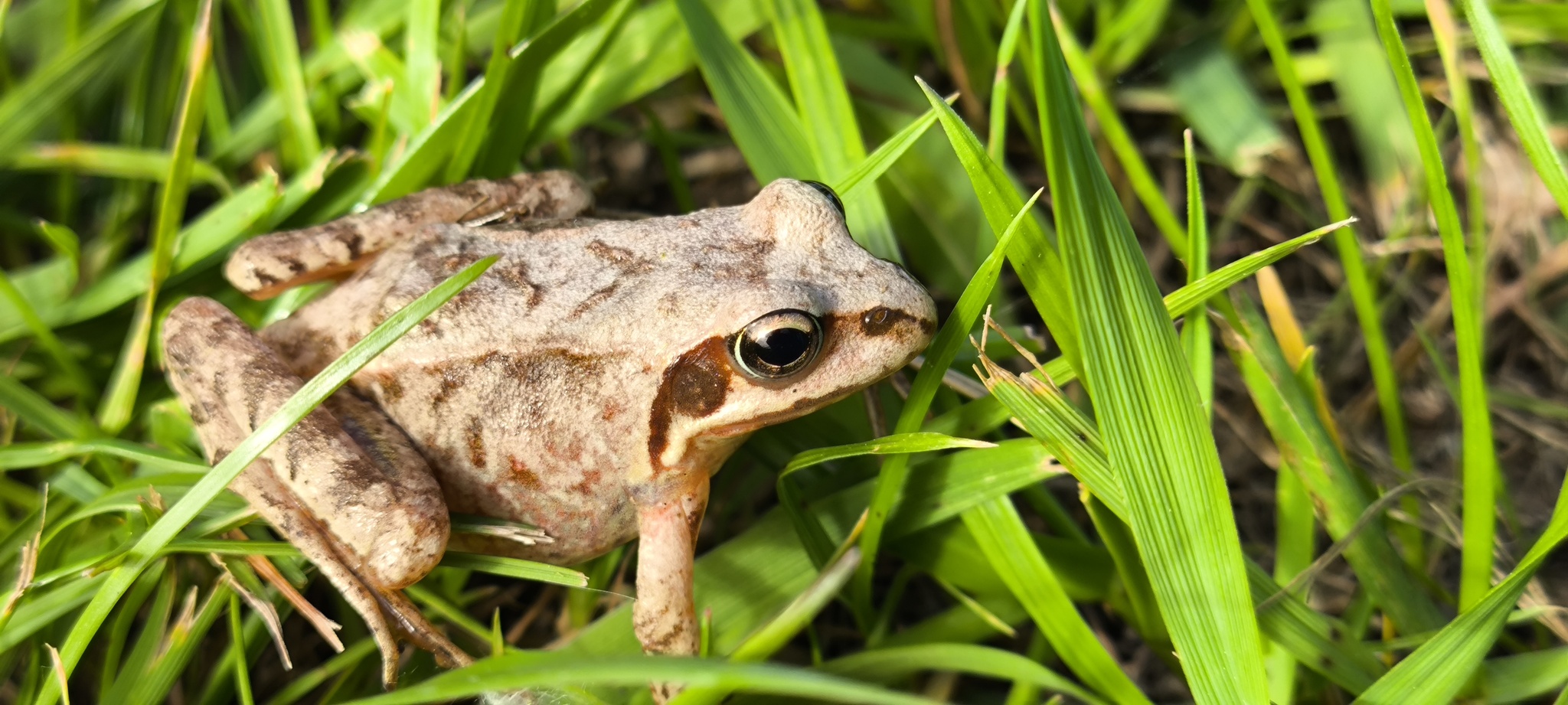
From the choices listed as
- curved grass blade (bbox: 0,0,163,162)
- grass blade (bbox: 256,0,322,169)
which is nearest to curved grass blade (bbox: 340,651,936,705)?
→ grass blade (bbox: 256,0,322,169)

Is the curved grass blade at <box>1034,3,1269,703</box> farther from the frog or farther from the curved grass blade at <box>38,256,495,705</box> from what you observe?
the curved grass blade at <box>38,256,495,705</box>

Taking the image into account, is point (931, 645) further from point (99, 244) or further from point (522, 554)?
point (99, 244)

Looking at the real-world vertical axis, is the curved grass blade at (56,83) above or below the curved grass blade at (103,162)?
above

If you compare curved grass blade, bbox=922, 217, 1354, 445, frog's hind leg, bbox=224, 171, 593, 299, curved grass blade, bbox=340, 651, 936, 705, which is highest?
frog's hind leg, bbox=224, 171, 593, 299

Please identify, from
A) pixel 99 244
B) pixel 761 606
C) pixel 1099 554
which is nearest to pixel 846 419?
pixel 761 606

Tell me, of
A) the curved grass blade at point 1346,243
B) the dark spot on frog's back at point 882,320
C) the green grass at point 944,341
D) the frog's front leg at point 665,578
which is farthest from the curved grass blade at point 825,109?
the curved grass blade at point 1346,243

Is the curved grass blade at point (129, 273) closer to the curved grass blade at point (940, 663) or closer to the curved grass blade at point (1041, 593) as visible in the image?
the curved grass blade at point (940, 663)

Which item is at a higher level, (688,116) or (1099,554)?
(688,116)
